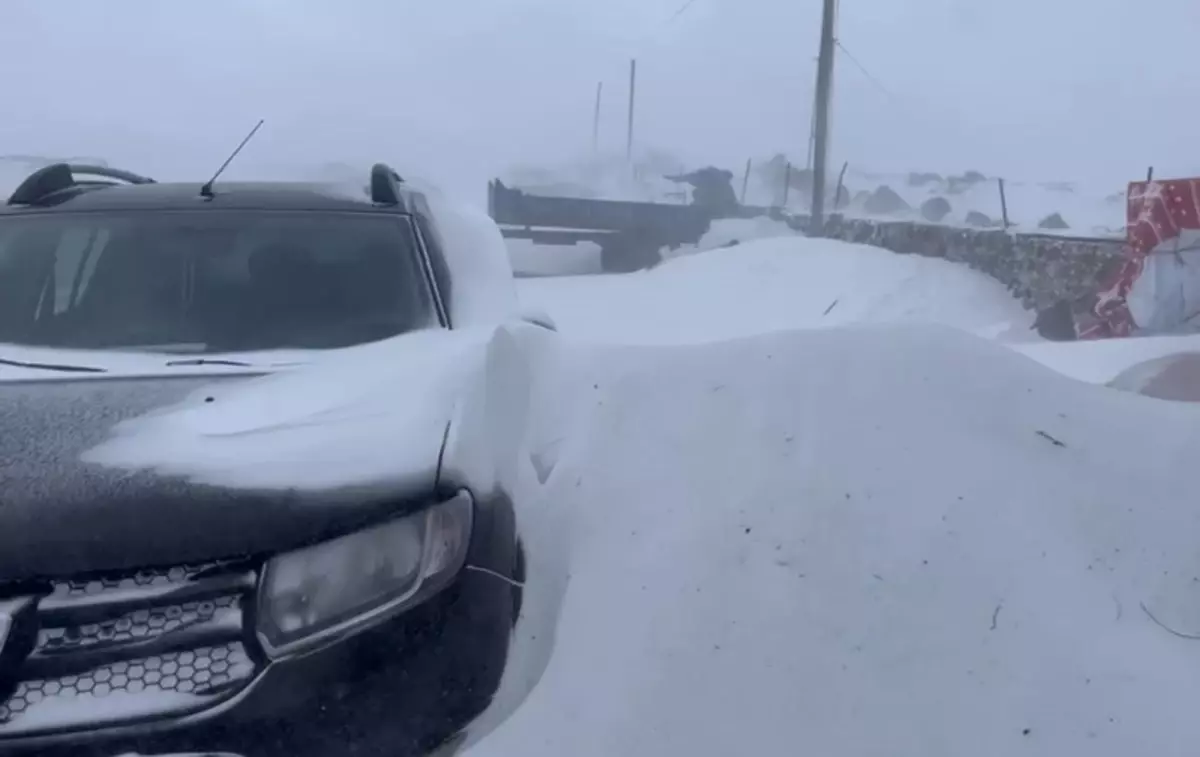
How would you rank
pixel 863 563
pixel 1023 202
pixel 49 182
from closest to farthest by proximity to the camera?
pixel 863 563, pixel 49 182, pixel 1023 202

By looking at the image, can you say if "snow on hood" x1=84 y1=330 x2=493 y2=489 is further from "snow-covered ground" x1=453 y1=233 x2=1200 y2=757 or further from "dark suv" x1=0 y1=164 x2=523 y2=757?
"snow-covered ground" x1=453 y1=233 x2=1200 y2=757

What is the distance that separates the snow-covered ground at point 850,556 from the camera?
239 cm

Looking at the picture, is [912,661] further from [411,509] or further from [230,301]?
[230,301]

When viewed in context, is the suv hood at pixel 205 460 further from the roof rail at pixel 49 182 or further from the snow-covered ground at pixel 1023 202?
the snow-covered ground at pixel 1023 202

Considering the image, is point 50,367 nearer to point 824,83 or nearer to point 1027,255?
point 1027,255

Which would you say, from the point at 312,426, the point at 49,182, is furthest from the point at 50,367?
the point at 49,182

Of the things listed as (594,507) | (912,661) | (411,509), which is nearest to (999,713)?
(912,661)

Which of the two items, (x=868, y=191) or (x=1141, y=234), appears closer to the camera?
(x=1141, y=234)

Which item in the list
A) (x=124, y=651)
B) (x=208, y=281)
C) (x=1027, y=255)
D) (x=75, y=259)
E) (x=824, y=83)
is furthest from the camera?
(x=824, y=83)

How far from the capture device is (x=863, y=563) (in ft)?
9.06

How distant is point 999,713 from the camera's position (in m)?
2.43

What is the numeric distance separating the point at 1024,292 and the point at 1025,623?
1353 cm

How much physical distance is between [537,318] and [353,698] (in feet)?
6.27

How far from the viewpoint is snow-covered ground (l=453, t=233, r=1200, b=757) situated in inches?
94.0
